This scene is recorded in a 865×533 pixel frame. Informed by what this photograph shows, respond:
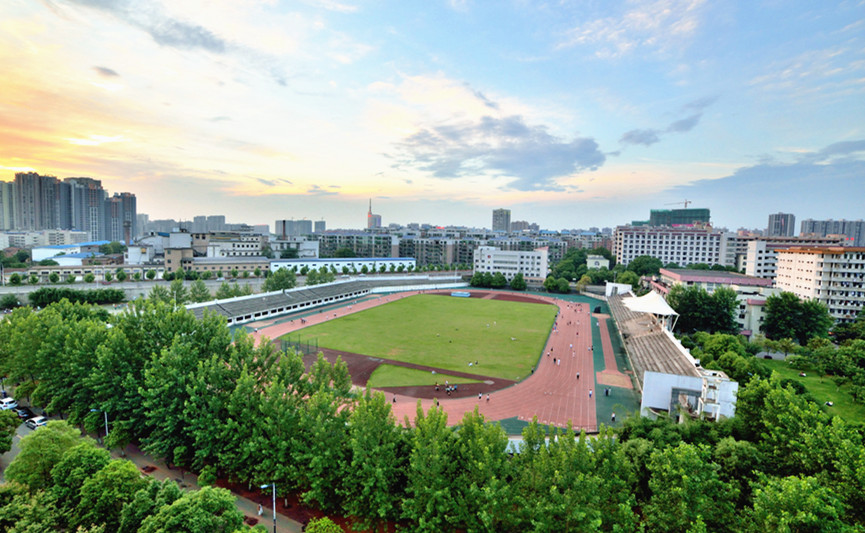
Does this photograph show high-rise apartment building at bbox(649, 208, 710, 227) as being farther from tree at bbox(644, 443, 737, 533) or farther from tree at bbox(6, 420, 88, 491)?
tree at bbox(6, 420, 88, 491)

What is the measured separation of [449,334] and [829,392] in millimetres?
33724

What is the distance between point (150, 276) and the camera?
80500 millimetres

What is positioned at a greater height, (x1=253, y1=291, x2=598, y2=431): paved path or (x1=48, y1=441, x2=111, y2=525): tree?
(x1=48, y1=441, x2=111, y2=525): tree

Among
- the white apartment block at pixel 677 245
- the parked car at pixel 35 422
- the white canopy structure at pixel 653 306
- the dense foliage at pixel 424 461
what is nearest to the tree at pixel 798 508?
the dense foliage at pixel 424 461

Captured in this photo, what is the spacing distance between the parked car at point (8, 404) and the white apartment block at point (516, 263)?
269 feet

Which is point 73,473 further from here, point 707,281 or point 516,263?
point 516,263

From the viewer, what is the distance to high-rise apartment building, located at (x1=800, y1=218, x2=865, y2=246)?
147625mm

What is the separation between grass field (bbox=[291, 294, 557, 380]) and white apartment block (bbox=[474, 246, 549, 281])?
26.3 m

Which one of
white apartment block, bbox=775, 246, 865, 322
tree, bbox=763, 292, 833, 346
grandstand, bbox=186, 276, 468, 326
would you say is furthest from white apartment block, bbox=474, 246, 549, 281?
tree, bbox=763, 292, 833, 346

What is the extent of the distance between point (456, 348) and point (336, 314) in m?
23.1

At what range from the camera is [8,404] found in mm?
26391

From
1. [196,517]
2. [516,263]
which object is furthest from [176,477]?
[516,263]

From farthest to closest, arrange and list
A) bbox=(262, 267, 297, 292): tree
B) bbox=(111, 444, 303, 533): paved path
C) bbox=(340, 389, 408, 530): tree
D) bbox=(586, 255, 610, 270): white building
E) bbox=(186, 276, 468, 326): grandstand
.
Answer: bbox=(586, 255, 610, 270): white building < bbox=(262, 267, 297, 292): tree < bbox=(186, 276, 468, 326): grandstand < bbox=(111, 444, 303, 533): paved path < bbox=(340, 389, 408, 530): tree

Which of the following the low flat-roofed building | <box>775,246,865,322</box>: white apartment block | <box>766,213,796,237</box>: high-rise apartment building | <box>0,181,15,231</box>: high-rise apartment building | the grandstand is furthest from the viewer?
<box>766,213,796,237</box>: high-rise apartment building
